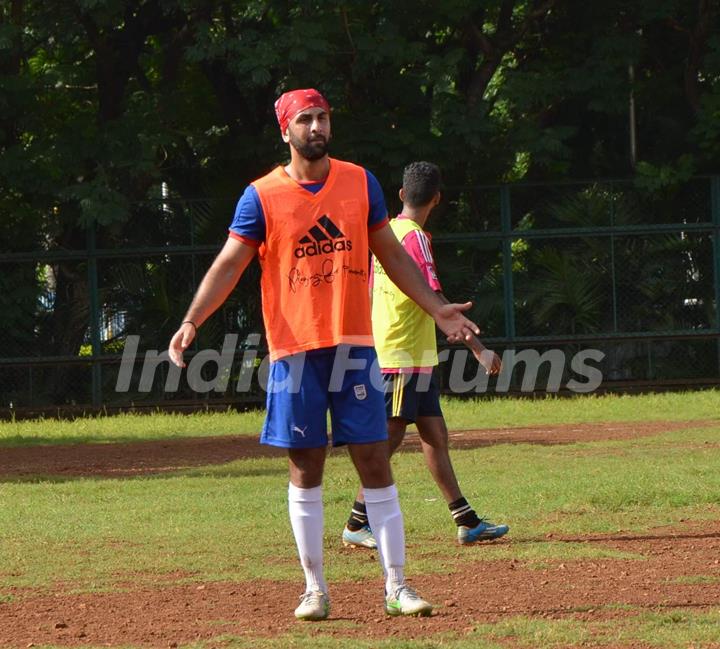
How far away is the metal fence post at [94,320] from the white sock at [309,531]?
14.6 metres

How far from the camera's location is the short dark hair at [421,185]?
8352 millimetres

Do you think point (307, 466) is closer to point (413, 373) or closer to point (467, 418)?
point (413, 373)

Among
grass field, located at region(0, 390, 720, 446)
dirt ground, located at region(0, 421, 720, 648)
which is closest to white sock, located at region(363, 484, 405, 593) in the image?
dirt ground, located at region(0, 421, 720, 648)

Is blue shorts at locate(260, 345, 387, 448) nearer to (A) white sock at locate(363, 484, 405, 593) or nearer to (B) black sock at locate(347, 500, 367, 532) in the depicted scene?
(A) white sock at locate(363, 484, 405, 593)

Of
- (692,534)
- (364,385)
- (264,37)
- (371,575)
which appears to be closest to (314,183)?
(364,385)

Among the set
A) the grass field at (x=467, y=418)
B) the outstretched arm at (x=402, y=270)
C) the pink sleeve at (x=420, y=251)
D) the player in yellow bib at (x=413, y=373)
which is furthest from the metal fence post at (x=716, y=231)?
the outstretched arm at (x=402, y=270)

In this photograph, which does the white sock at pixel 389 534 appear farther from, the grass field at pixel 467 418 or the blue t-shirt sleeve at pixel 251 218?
the grass field at pixel 467 418

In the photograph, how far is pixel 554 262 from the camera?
68.9 ft

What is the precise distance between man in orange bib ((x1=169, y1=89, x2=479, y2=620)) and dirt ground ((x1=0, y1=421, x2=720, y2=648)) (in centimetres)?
23

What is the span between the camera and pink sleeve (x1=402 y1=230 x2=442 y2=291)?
314 inches

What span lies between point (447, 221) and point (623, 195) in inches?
104

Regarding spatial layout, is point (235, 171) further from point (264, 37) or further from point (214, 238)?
point (264, 37)

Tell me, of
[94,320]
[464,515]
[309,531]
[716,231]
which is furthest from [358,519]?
[716,231]

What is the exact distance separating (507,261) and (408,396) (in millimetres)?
12599
